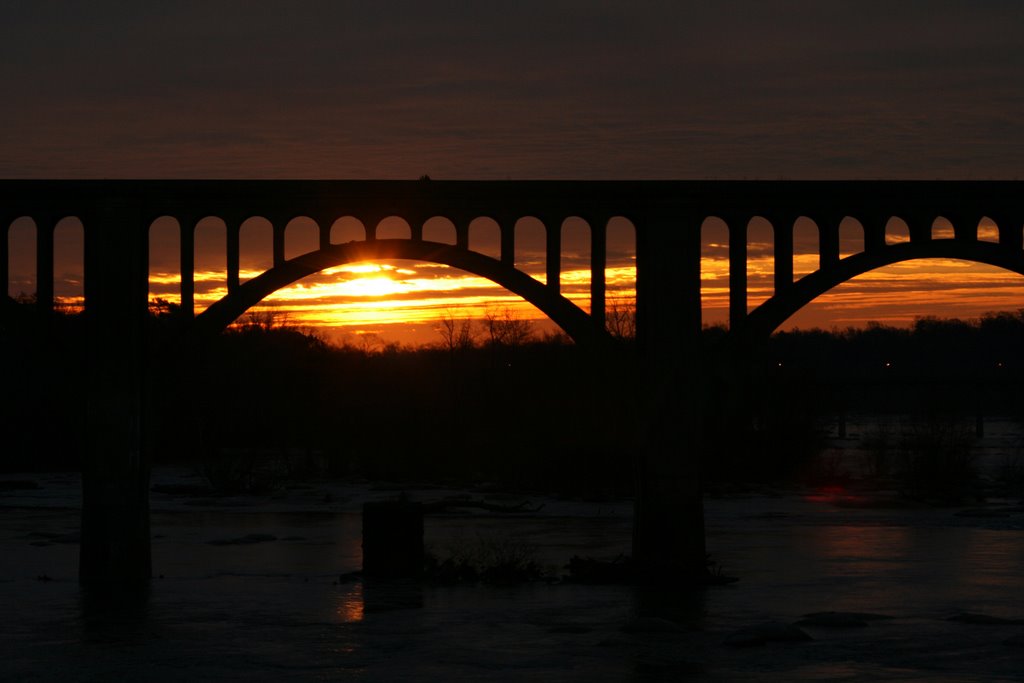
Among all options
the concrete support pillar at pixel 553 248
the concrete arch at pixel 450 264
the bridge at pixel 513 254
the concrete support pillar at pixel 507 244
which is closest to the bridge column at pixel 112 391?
the bridge at pixel 513 254

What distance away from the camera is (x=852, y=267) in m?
27.3

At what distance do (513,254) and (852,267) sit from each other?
6.24 meters

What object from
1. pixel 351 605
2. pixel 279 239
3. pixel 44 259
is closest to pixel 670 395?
pixel 351 605

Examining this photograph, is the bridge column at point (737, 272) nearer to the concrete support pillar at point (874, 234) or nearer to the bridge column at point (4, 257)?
the concrete support pillar at point (874, 234)

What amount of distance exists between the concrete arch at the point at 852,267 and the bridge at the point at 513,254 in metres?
0.03

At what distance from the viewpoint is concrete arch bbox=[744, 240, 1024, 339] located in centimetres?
2736

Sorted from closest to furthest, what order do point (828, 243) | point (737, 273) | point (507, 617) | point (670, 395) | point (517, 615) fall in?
point (507, 617) < point (517, 615) < point (670, 395) < point (828, 243) < point (737, 273)

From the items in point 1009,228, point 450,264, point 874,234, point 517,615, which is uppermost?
point 1009,228

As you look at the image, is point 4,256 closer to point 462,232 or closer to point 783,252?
point 462,232

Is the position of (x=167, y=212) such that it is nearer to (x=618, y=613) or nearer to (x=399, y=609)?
(x=399, y=609)

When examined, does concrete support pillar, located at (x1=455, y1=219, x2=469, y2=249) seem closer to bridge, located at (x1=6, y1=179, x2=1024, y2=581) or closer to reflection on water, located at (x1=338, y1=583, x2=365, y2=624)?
bridge, located at (x1=6, y1=179, x2=1024, y2=581)

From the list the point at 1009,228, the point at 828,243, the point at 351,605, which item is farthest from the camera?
the point at 1009,228

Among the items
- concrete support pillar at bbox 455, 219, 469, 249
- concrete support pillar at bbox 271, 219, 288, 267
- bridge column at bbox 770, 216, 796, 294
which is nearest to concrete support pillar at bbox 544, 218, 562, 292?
concrete support pillar at bbox 455, 219, 469, 249

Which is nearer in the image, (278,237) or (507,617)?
(507,617)
